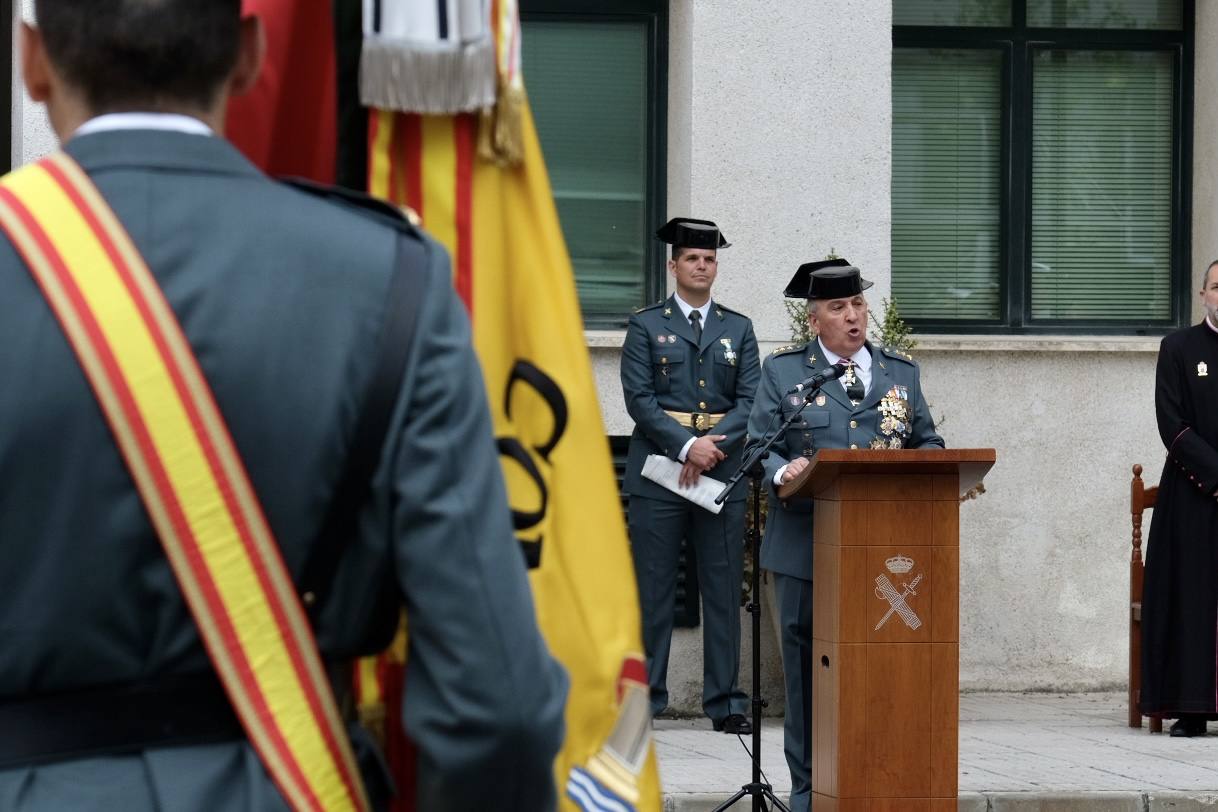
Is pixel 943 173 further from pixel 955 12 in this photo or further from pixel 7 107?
pixel 7 107

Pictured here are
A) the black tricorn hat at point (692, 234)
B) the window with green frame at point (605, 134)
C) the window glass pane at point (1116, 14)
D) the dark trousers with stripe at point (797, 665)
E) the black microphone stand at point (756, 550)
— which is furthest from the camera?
the window glass pane at point (1116, 14)

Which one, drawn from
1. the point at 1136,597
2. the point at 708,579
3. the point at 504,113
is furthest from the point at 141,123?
the point at 1136,597

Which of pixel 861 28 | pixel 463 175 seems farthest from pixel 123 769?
pixel 861 28

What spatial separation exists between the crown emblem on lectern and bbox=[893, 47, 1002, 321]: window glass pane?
5018mm

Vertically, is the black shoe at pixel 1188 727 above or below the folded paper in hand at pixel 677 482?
below

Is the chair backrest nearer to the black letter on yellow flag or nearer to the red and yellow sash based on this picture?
the black letter on yellow flag

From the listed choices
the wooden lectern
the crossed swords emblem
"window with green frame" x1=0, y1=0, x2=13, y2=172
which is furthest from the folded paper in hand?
"window with green frame" x1=0, y1=0, x2=13, y2=172

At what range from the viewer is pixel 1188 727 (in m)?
10.1

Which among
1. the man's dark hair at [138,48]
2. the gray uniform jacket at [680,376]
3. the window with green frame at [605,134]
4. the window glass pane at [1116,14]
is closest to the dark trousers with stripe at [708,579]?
the gray uniform jacket at [680,376]

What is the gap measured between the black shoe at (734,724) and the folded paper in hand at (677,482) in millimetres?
993

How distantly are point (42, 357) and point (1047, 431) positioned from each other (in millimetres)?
9847

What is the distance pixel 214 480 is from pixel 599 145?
9.58m

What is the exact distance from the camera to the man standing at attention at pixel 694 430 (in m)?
9.98

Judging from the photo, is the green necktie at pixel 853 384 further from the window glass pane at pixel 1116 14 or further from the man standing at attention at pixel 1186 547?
the window glass pane at pixel 1116 14
